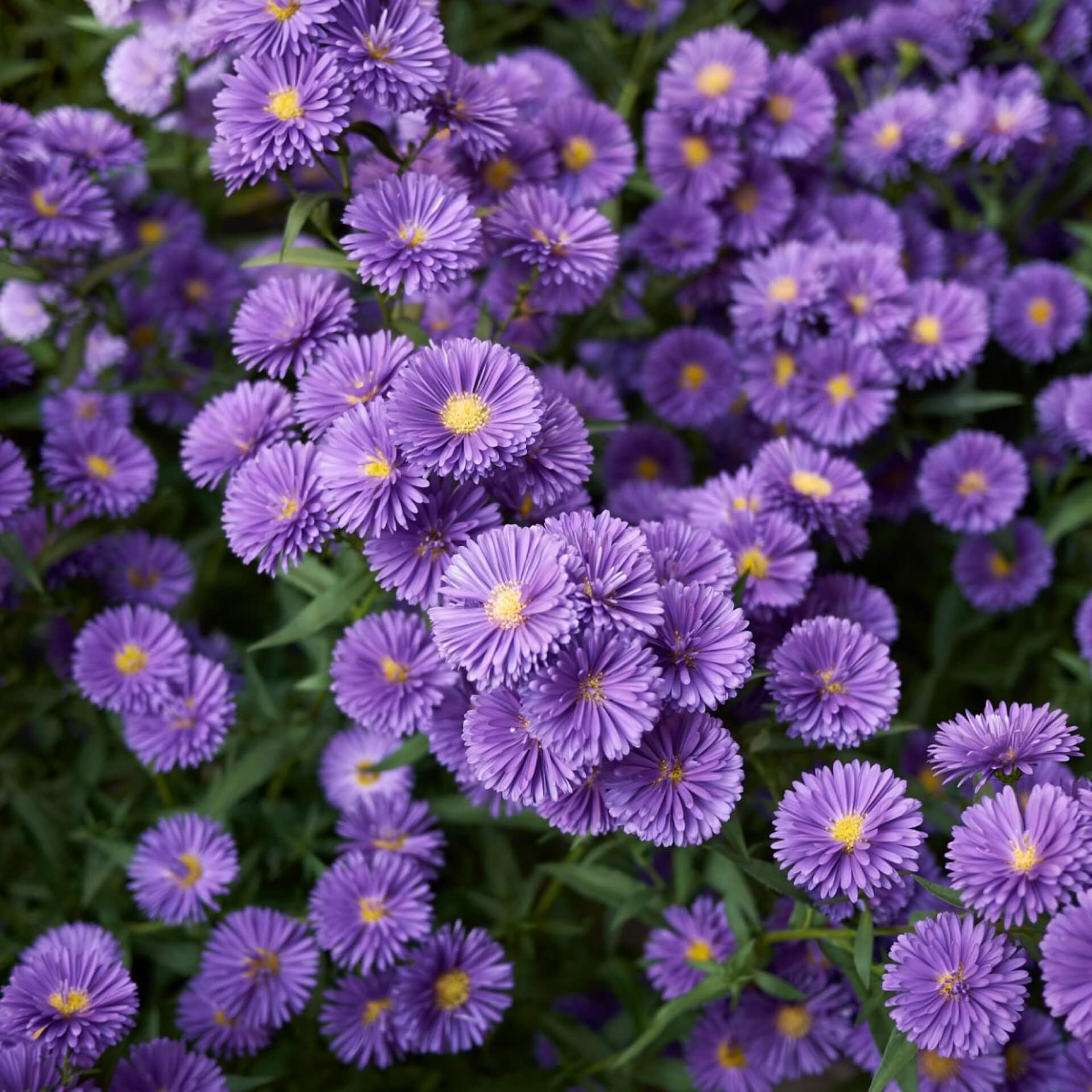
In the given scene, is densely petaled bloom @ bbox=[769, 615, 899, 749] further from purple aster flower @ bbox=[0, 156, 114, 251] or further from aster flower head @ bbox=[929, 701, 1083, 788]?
purple aster flower @ bbox=[0, 156, 114, 251]

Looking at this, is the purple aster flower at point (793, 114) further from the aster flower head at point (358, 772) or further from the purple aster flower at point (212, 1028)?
the purple aster flower at point (212, 1028)

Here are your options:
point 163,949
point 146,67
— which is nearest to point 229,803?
point 163,949

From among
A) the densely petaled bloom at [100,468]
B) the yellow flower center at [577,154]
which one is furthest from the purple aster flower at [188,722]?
the yellow flower center at [577,154]

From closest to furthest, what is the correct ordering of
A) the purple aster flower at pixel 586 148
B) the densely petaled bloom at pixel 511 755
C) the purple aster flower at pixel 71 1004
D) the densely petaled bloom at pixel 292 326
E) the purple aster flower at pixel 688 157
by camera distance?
the densely petaled bloom at pixel 511 755, the purple aster flower at pixel 71 1004, the densely petaled bloom at pixel 292 326, the purple aster flower at pixel 586 148, the purple aster flower at pixel 688 157

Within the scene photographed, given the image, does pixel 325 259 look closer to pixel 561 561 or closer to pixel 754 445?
pixel 561 561

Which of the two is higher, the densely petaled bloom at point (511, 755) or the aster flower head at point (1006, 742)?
the aster flower head at point (1006, 742)

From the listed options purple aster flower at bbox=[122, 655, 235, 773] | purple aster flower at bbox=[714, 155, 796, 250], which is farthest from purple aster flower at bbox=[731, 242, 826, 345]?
purple aster flower at bbox=[122, 655, 235, 773]
